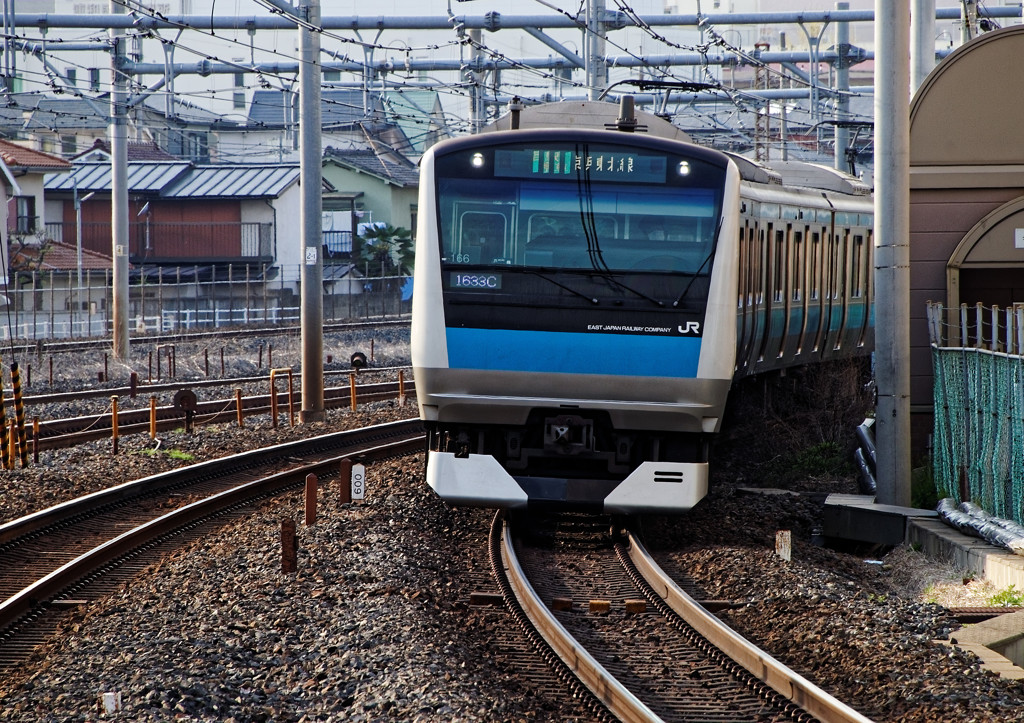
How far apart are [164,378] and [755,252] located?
18.0 m

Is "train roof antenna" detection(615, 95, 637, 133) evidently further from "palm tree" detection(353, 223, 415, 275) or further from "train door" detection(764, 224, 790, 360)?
"palm tree" detection(353, 223, 415, 275)

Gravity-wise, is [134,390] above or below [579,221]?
below

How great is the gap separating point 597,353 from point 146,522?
4.99m

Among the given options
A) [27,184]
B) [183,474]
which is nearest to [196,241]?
[27,184]

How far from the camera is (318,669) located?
22.7 ft

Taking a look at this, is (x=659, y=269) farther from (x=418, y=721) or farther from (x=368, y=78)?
(x=368, y=78)

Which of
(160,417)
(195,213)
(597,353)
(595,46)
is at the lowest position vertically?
(160,417)

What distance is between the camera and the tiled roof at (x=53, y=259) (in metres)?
40.6

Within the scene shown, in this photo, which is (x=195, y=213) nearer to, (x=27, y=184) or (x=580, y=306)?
(x=27, y=184)

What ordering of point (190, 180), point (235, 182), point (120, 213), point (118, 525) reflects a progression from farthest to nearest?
point (190, 180), point (235, 182), point (120, 213), point (118, 525)

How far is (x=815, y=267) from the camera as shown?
16.0 meters

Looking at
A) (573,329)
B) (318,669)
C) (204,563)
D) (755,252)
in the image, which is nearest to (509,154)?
(573,329)

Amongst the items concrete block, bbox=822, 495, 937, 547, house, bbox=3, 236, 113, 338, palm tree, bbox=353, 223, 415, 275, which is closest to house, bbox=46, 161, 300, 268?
palm tree, bbox=353, 223, 415, 275

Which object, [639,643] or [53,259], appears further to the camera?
[53,259]
